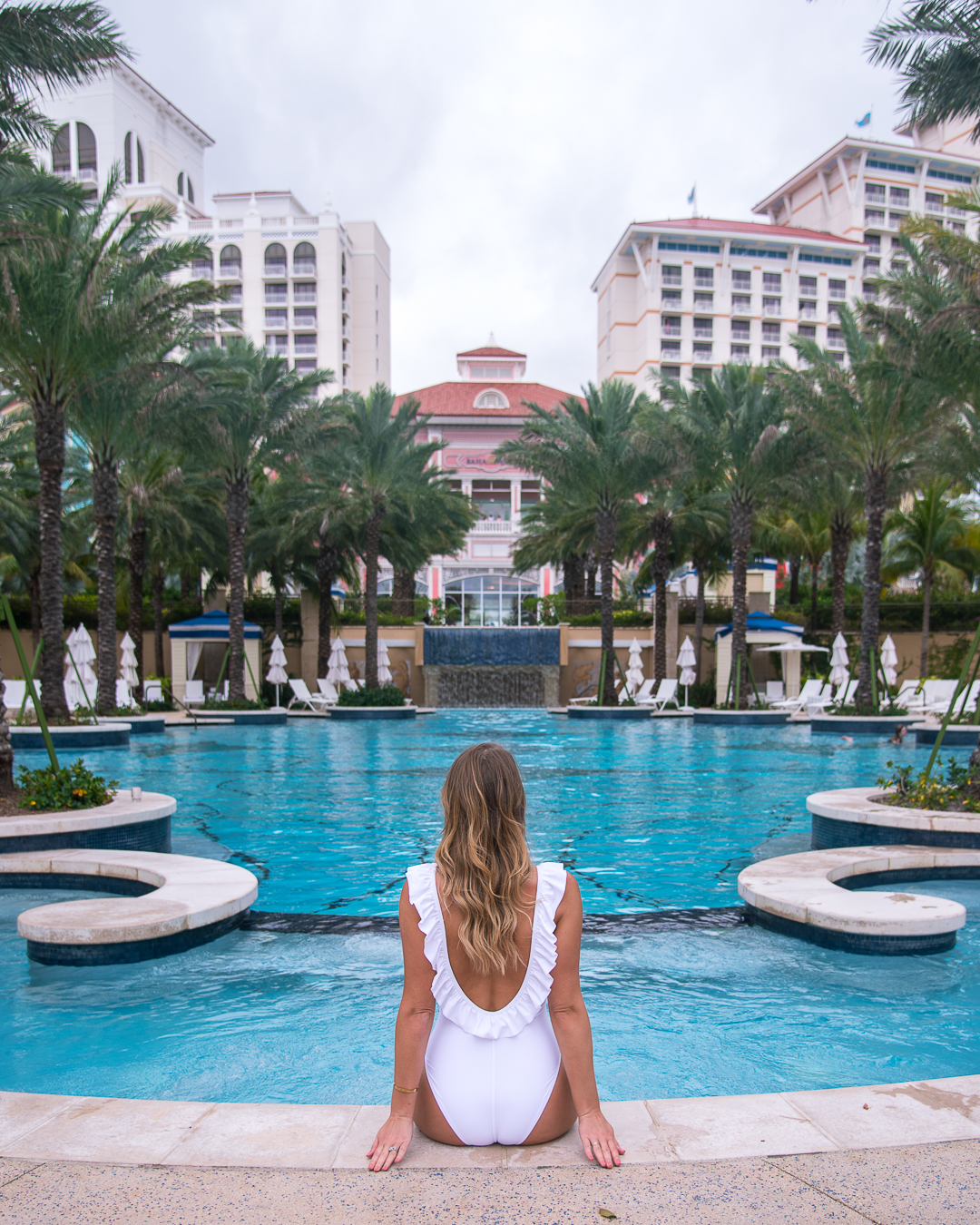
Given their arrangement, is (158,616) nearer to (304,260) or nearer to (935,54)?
(935,54)

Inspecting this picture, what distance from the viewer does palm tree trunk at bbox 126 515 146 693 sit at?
2381cm

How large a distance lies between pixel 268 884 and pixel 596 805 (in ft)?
15.5

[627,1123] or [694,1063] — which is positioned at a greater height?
[627,1123]

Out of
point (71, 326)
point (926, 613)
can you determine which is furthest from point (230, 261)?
point (71, 326)

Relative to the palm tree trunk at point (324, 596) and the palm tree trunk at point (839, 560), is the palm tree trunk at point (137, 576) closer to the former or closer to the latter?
the palm tree trunk at point (324, 596)

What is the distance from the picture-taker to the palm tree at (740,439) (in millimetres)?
22484

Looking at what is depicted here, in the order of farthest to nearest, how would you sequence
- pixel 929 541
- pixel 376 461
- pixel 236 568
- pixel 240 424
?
pixel 929 541
pixel 376 461
pixel 236 568
pixel 240 424

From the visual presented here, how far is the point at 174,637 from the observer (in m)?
26.6

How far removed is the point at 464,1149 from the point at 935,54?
37.9 ft

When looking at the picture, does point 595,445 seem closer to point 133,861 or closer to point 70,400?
point 70,400

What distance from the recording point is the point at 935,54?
10.2 metres

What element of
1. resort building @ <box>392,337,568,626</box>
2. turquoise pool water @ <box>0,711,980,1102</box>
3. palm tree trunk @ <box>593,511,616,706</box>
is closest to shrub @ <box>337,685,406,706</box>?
palm tree trunk @ <box>593,511,616,706</box>

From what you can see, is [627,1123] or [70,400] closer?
[627,1123]

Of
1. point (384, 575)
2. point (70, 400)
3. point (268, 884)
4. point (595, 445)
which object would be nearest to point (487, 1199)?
point (268, 884)
